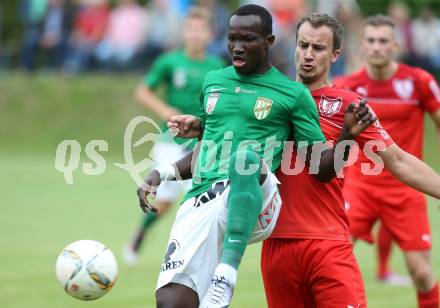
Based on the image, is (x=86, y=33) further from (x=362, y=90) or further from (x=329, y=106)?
(x=329, y=106)

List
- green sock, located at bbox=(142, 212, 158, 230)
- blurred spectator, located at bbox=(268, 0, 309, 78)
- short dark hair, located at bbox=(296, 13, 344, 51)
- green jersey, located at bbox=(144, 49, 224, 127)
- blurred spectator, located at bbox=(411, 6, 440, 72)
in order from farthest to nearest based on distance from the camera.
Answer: blurred spectator, located at bbox=(411, 6, 440, 72) < blurred spectator, located at bbox=(268, 0, 309, 78) < green jersey, located at bbox=(144, 49, 224, 127) < green sock, located at bbox=(142, 212, 158, 230) < short dark hair, located at bbox=(296, 13, 344, 51)

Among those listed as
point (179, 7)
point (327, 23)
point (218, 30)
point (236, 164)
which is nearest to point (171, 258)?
point (236, 164)

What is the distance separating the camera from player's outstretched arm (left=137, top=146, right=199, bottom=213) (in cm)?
562

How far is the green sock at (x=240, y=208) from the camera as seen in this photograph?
5.15m

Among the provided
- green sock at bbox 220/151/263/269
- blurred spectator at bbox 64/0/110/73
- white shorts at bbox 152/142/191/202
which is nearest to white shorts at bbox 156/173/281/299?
green sock at bbox 220/151/263/269

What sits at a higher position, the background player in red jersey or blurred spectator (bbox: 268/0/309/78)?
blurred spectator (bbox: 268/0/309/78)

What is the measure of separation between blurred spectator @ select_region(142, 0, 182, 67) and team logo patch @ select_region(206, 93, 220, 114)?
54.0 feet

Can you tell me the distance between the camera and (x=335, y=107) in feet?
19.1

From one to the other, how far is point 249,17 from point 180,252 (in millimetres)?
1392

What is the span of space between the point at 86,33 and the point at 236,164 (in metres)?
18.4

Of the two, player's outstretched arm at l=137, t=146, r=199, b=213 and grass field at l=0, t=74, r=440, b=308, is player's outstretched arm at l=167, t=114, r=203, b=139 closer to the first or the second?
player's outstretched arm at l=137, t=146, r=199, b=213

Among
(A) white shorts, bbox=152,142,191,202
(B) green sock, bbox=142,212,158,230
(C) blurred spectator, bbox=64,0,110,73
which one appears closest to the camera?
(B) green sock, bbox=142,212,158,230

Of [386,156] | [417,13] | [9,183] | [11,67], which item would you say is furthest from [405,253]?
[11,67]

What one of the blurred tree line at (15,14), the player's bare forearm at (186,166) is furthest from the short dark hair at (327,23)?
the blurred tree line at (15,14)
